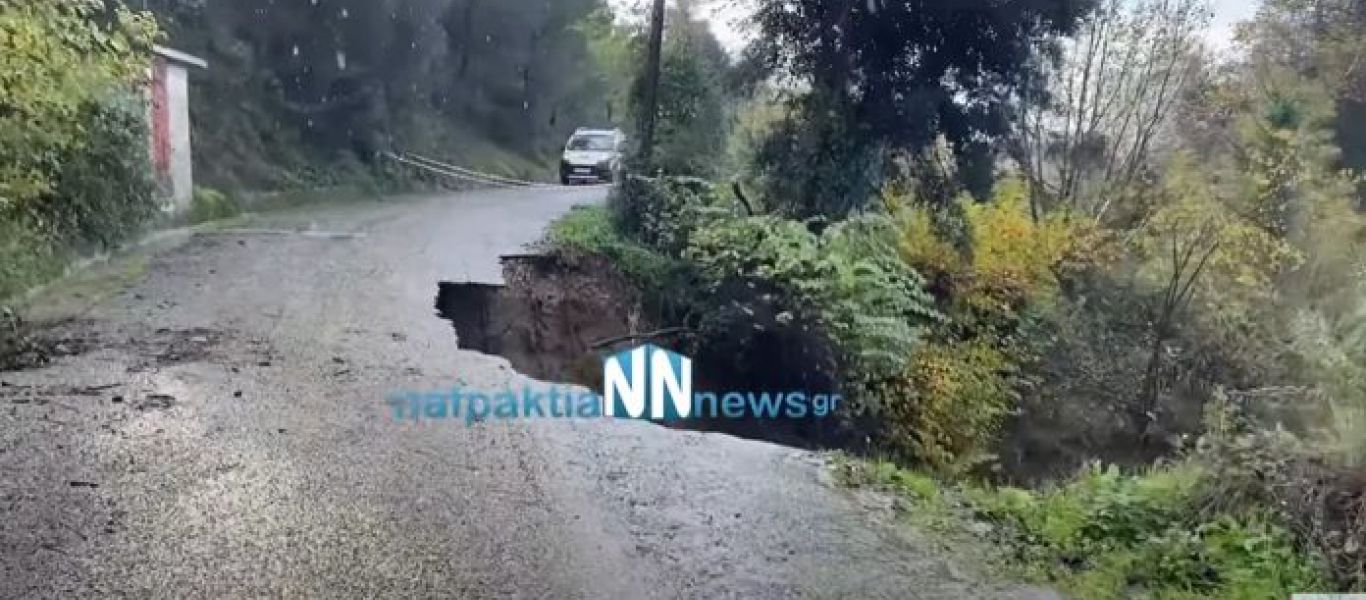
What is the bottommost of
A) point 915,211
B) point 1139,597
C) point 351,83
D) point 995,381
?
point 995,381

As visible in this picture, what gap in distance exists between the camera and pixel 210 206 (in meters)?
14.8

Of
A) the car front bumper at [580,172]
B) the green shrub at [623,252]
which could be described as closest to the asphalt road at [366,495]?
the green shrub at [623,252]

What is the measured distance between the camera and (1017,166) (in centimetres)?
1564

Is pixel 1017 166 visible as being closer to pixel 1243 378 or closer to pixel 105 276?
pixel 1243 378

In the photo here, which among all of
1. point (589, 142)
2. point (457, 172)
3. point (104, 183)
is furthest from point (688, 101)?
point (457, 172)

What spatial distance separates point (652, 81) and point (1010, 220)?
5.33 metres

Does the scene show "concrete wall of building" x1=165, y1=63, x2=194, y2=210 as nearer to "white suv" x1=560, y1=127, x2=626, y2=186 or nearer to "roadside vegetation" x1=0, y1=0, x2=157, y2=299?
"roadside vegetation" x1=0, y1=0, x2=157, y2=299

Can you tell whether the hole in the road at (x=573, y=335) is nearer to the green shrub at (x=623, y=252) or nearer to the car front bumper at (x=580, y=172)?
the green shrub at (x=623, y=252)

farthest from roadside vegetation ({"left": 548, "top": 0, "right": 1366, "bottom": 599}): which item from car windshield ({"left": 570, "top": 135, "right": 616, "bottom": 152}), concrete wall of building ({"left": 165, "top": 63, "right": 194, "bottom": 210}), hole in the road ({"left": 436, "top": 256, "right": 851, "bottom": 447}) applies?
car windshield ({"left": 570, "top": 135, "right": 616, "bottom": 152})

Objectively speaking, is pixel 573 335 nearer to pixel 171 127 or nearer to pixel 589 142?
pixel 171 127

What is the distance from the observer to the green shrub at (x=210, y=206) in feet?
46.7

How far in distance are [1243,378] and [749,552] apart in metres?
9.11

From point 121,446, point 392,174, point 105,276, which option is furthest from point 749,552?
point 392,174

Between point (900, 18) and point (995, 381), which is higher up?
point (900, 18)
